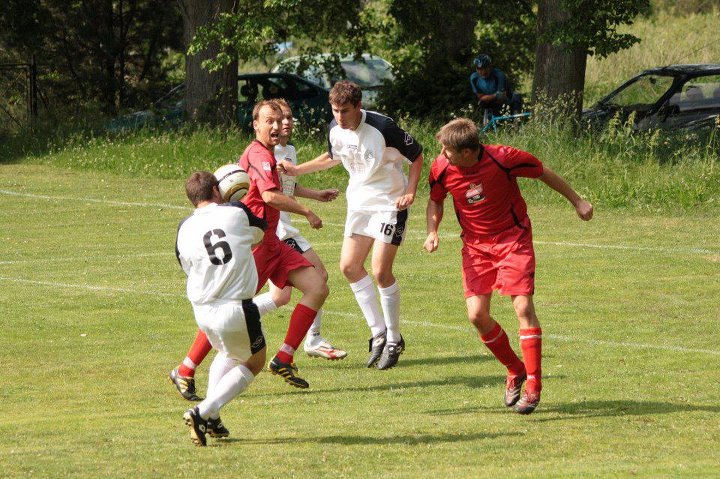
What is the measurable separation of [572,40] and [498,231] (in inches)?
572

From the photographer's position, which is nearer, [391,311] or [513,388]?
[513,388]

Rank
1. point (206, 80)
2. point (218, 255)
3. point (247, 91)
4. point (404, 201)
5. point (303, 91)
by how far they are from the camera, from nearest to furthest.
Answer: point (218, 255), point (404, 201), point (206, 80), point (247, 91), point (303, 91)

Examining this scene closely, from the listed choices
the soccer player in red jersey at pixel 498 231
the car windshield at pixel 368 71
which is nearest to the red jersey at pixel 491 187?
the soccer player in red jersey at pixel 498 231

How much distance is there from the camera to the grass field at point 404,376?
7020mm

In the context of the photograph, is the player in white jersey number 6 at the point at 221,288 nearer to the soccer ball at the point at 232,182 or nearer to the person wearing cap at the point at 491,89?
the soccer ball at the point at 232,182

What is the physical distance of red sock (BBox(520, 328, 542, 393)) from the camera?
805 centimetres

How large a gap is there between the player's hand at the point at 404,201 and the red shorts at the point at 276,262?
911 mm

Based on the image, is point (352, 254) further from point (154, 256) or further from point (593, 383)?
point (154, 256)

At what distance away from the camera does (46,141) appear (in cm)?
2734

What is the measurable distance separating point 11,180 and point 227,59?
4.60 metres

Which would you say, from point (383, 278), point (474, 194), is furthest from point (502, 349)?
point (383, 278)

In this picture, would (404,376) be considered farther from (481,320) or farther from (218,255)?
(218,255)

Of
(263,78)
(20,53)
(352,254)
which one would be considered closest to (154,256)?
(352,254)

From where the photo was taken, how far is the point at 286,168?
966cm
